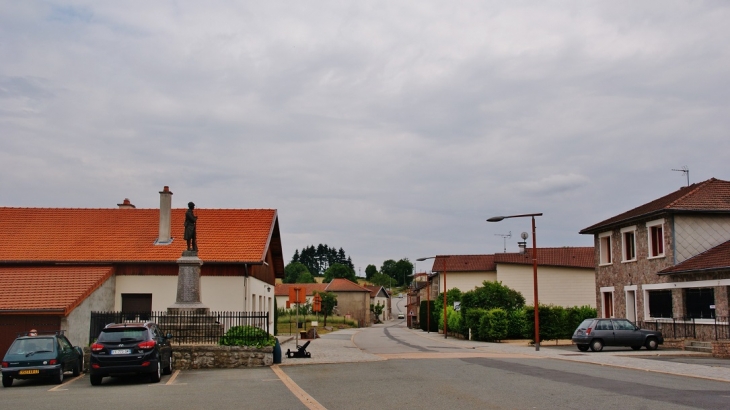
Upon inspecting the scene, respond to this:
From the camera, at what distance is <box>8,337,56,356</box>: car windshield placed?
1941 centimetres

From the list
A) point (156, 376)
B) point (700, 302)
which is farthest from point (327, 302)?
point (156, 376)

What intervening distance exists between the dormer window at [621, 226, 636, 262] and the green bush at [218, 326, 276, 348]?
21110mm

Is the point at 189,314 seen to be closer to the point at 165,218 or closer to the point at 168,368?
the point at 168,368

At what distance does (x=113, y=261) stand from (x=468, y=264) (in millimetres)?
48682

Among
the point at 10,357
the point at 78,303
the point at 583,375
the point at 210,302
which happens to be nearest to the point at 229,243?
the point at 210,302

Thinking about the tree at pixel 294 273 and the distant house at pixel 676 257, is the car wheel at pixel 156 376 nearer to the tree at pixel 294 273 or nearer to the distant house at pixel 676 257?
the distant house at pixel 676 257

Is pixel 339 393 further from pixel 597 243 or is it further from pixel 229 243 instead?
pixel 597 243

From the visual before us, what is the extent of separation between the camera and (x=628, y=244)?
122ft

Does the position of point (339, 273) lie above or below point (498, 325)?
above

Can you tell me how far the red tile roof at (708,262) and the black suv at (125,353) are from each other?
2179 centimetres

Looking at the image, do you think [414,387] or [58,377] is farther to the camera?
[58,377]

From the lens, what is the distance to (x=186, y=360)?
2272 cm

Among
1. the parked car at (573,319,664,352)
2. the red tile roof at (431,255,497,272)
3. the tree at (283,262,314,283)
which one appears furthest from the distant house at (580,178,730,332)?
the tree at (283,262,314,283)

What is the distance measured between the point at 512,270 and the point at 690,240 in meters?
33.2
